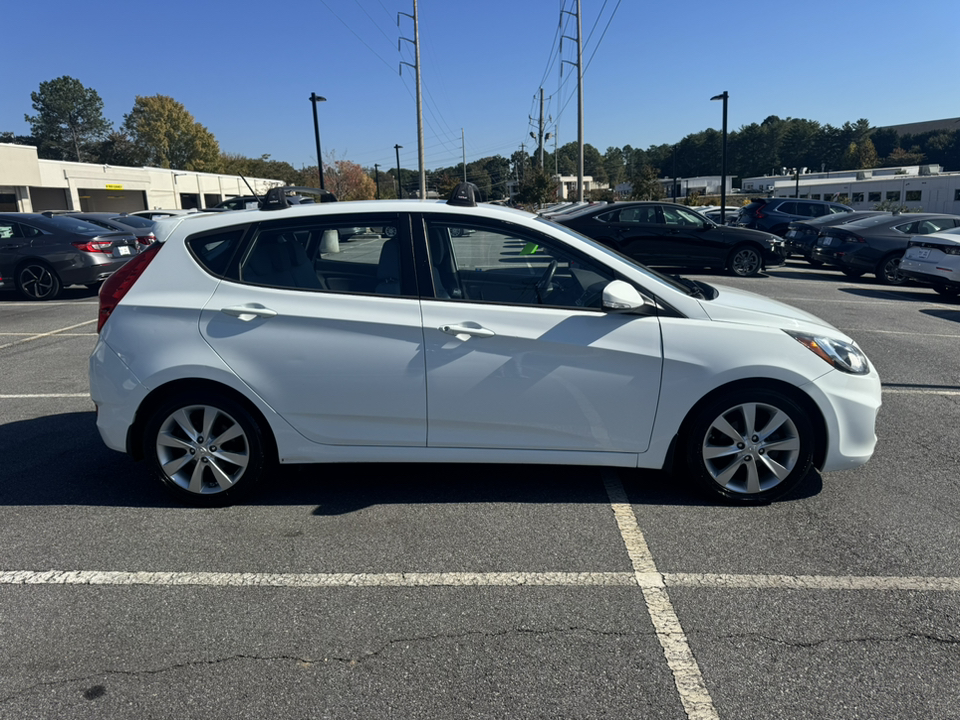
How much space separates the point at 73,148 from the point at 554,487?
15614 centimetres

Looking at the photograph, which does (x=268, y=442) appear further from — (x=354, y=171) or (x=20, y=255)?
(x=354, y=171)

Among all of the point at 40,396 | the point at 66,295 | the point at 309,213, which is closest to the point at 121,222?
the point at 66,295

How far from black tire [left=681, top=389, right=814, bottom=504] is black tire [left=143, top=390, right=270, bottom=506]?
2.43m

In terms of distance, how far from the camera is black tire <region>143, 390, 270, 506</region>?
13.0ft

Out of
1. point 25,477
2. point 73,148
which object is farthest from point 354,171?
point 73,148

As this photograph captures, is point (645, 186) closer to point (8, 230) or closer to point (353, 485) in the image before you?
point (8, 230)

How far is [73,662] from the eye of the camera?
275 cm

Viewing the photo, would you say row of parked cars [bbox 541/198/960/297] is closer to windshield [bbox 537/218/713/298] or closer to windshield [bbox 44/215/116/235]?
windshield [bbox 44/215/116/235]

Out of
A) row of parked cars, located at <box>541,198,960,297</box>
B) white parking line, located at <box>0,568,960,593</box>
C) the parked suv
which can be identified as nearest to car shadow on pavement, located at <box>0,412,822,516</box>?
white parking line, located at <box>0,568,960,593</box>

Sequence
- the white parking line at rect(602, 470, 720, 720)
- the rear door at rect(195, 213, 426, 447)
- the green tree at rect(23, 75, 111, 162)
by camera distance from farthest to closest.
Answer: the green tree at rect(23, 75, 111, 162) → the rear door at rect(195, 213, 426, 447) → the white parking line at rect(602, 470, 720, 720)

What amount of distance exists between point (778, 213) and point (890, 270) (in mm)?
6497

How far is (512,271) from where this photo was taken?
161 inches

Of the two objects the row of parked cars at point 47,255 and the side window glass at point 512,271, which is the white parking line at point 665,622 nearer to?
the side window glass at point 512,271

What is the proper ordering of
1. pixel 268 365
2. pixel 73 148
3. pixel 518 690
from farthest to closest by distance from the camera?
pixel 73 148, pixel 268 365, pixel 518 690
